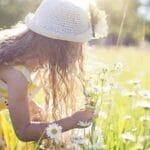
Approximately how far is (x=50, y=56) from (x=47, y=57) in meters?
0.01

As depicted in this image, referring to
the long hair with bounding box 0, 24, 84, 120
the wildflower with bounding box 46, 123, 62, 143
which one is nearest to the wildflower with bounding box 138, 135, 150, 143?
the long hair with bounding box 0, 24, 84, 120

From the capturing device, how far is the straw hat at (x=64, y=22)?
2.51 meters

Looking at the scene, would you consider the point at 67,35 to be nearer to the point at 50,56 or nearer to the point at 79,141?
the point at 50,56

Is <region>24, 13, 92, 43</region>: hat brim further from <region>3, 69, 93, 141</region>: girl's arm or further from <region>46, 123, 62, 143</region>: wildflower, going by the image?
<region>46, 123, 62, 143</region>: wildflower

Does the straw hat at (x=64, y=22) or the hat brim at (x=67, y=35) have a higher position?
the straw hat at (x=64, y=22)

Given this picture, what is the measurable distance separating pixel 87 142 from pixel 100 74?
28 cm

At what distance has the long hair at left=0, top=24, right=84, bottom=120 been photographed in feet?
8.48

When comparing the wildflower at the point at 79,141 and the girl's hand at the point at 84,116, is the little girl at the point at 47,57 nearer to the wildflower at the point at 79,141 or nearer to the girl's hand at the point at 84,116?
the girl's hand at the point at 84,116

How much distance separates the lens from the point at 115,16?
39812mm

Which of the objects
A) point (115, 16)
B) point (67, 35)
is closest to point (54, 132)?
point (67, 35)

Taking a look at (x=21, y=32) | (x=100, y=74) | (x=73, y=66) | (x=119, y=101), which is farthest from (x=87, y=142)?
(x=119, y=101)

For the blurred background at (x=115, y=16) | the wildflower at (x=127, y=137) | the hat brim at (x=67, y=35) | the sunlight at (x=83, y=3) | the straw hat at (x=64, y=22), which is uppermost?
the sunlight at (x=83, y=3)

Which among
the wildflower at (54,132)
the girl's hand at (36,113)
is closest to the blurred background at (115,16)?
the girl's hand at (36,113)

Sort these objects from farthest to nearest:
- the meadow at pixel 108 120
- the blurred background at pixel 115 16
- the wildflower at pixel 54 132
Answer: the blurred background at pixel 115 16
the meadow at pixel 108 120
the wildflower at pixel 54 132
